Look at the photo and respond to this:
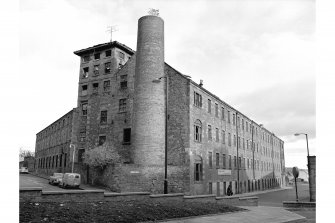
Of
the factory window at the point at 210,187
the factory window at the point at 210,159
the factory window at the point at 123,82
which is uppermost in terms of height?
the factory window at the point at 123,82

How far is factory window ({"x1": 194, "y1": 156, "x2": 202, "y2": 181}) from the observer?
33259mm

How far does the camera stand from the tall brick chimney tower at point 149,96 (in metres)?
30.7

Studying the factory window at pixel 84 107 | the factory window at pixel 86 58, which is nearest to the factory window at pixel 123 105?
the factory window at pixel 84 107

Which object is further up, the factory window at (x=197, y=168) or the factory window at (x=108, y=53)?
the factory window at (x=108, y=53)

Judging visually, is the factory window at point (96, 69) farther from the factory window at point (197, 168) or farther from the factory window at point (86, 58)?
the factory window at point (197, 168)

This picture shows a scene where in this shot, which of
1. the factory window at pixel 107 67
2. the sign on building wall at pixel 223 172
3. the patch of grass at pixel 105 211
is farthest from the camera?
the factory window at pixel 107 67

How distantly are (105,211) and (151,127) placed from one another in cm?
1781

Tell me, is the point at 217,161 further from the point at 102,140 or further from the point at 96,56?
the point at 96,56

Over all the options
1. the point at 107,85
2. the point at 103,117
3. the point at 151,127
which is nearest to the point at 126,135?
the point at 103,117

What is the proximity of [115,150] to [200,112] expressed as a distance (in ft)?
36.1

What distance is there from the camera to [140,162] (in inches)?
1197

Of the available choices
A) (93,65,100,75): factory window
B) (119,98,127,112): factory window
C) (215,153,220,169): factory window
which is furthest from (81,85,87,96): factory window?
(215,153,220,169): factory window

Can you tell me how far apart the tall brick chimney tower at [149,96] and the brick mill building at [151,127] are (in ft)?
0.32

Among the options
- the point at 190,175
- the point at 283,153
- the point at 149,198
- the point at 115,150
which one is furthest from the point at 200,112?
the point at 283,153
